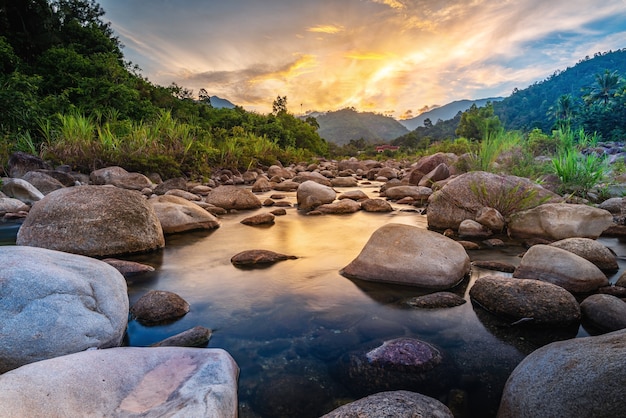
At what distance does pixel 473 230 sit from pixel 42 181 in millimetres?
A: 9908

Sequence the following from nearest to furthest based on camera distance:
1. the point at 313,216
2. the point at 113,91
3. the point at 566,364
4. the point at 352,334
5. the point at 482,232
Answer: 1. the point at 566,364
2. the point at 352,334
3. the point at 482,232
4. the point at 313,216
5. the point at 113,91

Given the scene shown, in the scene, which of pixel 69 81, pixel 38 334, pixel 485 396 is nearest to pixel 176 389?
pixel 38 334

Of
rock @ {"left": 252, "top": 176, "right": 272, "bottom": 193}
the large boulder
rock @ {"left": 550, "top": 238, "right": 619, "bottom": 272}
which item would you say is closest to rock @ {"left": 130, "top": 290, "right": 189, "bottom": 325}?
rock @ {"left": 550, "top": 238, "right": 619, "bottom": 272}

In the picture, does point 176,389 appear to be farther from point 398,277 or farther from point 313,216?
point 313,216

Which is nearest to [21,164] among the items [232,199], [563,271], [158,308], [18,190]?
[18,190]

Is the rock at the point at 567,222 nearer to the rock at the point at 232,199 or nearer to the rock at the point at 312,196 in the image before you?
the rock at the point at 312,196

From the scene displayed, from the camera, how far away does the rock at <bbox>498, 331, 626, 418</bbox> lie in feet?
4.80

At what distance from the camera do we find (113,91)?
1778cm

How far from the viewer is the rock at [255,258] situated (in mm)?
4562

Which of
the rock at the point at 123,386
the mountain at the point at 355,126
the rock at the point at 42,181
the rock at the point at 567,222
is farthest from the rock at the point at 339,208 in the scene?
the mountain at the point at 355,126

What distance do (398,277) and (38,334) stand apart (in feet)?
10.0

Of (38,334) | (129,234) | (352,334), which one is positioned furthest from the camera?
(129,234)

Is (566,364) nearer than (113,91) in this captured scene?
Yes

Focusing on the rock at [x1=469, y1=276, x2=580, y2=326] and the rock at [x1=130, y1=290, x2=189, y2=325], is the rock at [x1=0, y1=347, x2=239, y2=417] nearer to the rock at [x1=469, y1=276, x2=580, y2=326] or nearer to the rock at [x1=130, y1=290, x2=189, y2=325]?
the rock at [x1=130, y1=290, x2=189, y2=325]
